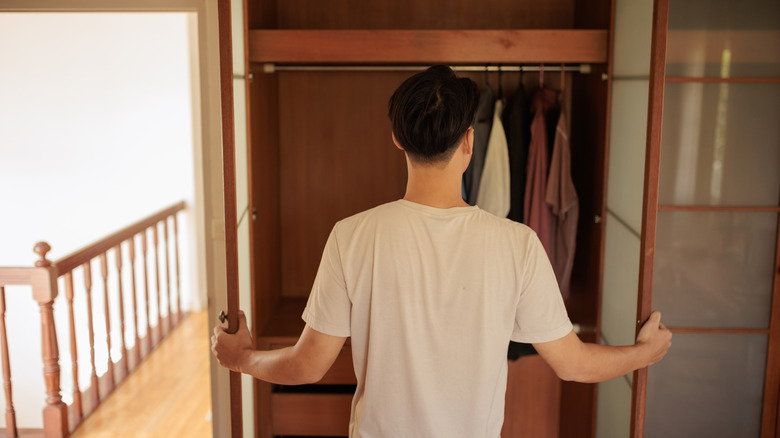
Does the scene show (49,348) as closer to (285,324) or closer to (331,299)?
(285,324)

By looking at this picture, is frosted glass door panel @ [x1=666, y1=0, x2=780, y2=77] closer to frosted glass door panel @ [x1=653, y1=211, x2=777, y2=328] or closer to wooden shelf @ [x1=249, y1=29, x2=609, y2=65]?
wooden shelf @ [x1=249, y1=29, x2=609, y2=65]

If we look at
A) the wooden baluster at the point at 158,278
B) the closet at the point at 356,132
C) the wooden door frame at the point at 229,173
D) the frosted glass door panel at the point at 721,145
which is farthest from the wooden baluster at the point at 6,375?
the frosted glass door panel at the point at 721,145

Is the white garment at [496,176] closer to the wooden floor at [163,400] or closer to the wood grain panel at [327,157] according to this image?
the wood grain panel at [327,157]

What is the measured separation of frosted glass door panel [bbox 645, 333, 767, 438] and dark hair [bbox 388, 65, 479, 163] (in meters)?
1.52

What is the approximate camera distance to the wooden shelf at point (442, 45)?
2217 mm

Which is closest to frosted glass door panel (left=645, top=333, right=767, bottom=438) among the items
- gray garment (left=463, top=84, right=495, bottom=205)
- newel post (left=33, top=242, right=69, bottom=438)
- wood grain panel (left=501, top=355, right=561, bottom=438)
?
wood grain panel (left=501, top=355, right=561, bottom=438)

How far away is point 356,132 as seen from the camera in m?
2.76

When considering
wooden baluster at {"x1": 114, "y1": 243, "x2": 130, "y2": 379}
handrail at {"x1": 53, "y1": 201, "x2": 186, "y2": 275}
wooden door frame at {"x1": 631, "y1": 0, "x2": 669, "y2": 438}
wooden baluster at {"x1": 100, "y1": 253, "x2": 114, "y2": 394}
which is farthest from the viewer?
wooden baluster at {"x1": 114, "y1": 243, "x2": 130, "y2": 379}

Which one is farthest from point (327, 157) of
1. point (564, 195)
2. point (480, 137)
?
point (564, 195)

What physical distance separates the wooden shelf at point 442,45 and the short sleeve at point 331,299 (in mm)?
1184

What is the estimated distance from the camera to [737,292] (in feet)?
7.41

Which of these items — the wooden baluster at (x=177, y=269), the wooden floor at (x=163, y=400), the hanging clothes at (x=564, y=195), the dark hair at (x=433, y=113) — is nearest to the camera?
the dark hair at (x=433, y=113)

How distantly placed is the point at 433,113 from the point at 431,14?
1.69 metres

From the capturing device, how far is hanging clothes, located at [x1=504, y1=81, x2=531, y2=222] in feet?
7.82
